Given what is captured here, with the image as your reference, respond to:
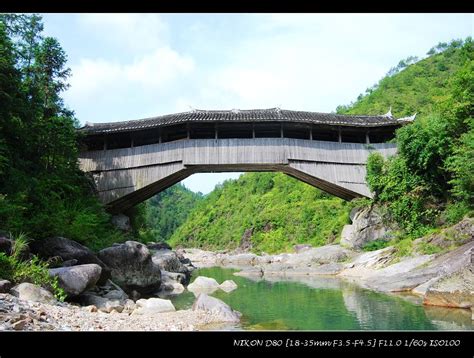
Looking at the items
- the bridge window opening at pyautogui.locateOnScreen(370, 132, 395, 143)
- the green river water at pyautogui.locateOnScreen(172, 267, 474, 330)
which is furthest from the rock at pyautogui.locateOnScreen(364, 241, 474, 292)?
the bridge window opening at pyautogui.locateOnScreen(370, 132, 395, 143)

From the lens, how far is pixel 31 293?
6711 mm

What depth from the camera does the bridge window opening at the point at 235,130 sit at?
1875 cm

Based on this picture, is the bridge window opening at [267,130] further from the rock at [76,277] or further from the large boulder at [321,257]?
the rock at [76,277]

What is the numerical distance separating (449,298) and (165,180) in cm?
1306

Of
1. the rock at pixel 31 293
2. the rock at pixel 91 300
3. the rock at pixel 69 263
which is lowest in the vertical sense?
the rock at pixel 91 300

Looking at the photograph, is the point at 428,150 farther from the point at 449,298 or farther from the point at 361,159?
the point at 449,298

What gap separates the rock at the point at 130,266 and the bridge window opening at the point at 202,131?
26.3 ft

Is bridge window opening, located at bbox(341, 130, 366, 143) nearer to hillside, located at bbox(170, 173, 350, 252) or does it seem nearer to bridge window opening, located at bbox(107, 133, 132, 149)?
hillside, located at bbox(170, 173, 350, 252)

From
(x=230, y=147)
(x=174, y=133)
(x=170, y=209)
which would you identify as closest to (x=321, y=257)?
(x=230, y=147)

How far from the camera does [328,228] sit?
1078 inches

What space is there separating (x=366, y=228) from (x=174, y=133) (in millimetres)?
9680

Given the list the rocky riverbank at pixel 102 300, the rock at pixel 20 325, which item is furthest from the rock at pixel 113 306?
the rock at pixel 20 325

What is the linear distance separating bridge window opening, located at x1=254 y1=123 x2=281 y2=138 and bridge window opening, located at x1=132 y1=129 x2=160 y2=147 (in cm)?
451
